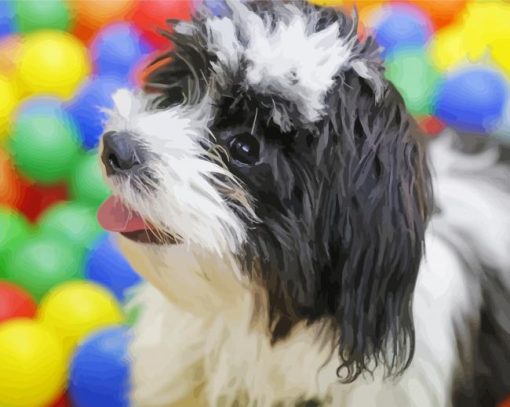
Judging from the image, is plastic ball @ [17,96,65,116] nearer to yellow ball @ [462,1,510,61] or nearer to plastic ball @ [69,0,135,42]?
plastic ball @ [69,0,135,42]

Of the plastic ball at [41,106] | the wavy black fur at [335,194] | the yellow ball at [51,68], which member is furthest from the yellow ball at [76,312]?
the yellow ball at [51,68]

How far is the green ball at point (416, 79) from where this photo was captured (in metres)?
2.06

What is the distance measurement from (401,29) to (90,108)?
0.90 m

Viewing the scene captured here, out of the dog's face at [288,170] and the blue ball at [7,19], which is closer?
the dog's face at [288,170]

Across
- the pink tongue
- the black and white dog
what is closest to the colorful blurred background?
the black and white dog

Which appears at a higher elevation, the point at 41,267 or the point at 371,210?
the point at 371,210

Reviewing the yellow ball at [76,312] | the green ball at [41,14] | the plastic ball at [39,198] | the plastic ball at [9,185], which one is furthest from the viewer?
the green ball at [41,14]

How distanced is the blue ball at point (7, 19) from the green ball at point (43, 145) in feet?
1.94

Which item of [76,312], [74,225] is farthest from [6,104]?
[76,312]

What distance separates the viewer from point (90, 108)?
6.65 feet

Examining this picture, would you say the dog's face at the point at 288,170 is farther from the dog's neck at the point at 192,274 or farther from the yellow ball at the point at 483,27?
the yellow ball at the point at 483,27

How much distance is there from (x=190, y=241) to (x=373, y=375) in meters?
0.38

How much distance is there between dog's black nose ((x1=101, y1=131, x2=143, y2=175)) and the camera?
0.95 metres

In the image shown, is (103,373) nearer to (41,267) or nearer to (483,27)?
(41,267)
